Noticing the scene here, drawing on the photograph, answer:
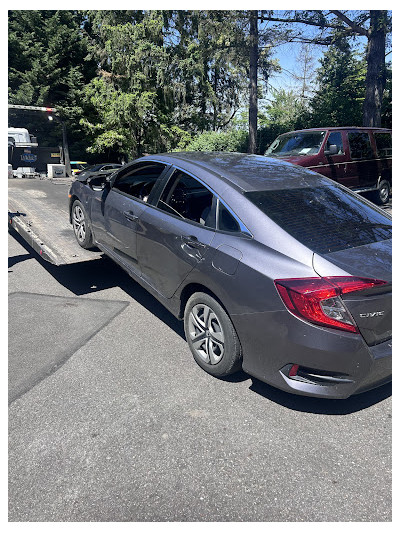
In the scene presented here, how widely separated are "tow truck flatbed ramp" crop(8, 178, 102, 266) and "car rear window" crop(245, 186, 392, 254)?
2.64m

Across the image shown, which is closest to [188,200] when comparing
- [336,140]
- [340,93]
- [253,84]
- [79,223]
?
[79,223]

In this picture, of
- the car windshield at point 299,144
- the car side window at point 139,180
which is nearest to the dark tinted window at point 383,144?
the car windshield at point 299,144

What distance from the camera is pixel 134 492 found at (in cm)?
216

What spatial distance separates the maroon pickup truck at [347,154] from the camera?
8.42 m

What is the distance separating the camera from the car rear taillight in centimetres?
242

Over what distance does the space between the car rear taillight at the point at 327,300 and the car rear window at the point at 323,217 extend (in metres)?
0.28

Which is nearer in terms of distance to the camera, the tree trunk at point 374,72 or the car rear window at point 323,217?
the car rear window at point 323,217

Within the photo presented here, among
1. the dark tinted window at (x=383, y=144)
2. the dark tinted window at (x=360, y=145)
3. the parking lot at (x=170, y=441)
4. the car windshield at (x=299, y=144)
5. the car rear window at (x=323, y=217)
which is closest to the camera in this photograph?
the parking lot at (x=170, y=441)

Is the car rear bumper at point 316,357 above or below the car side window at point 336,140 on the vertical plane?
below

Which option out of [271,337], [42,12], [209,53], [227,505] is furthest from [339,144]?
[42,12]

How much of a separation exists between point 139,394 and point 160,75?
63.9ft

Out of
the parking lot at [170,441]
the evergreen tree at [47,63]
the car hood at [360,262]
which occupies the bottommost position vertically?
the parking lot at [170,441]

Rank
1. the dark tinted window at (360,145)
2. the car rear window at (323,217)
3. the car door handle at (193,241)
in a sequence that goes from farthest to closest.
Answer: the dark tinted window at (360,145) < the car door handle at (193,241) < the car rear window at (323,217)

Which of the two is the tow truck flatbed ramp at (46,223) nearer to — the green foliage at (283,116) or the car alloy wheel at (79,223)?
the car alloy wheel at (79,223)
